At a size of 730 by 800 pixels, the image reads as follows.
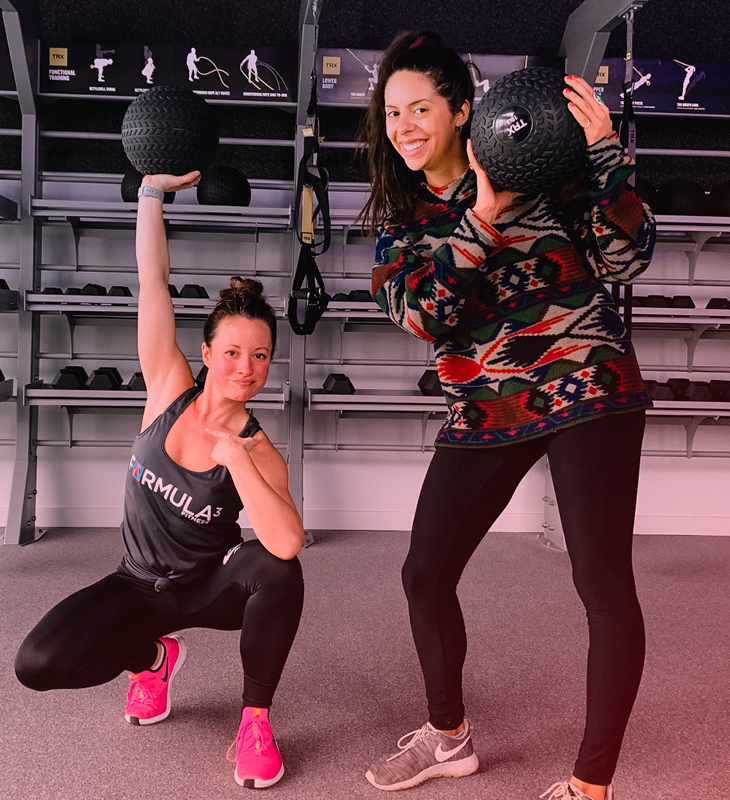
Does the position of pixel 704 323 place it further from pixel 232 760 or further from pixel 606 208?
pixel 232 760

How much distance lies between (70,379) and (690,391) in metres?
3.60

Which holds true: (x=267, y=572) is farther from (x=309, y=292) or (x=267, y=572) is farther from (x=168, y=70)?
(x=168, y=70)

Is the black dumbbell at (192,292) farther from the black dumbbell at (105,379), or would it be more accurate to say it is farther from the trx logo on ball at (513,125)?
the trx logo on ball at (513,125)

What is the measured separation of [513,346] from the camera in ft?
4.73

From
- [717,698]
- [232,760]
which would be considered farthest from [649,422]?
[232,760]

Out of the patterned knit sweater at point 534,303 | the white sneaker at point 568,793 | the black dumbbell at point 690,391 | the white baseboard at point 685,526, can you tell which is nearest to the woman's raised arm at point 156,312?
the patterned knit sweater at point 534,303

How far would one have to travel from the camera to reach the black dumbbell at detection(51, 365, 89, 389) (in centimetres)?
394

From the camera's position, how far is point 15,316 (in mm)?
4301

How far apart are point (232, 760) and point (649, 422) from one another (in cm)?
353

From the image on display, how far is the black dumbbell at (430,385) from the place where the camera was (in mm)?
4055

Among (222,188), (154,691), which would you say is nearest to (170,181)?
(154,691)

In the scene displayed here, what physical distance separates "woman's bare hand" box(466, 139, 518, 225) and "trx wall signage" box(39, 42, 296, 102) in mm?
3111

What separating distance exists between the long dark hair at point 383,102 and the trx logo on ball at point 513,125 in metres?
0.17

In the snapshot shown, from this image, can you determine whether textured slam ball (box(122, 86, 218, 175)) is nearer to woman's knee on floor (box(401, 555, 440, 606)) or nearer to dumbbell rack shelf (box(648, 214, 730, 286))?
woman's knee on floor (box(401, 555, 440, 606))
